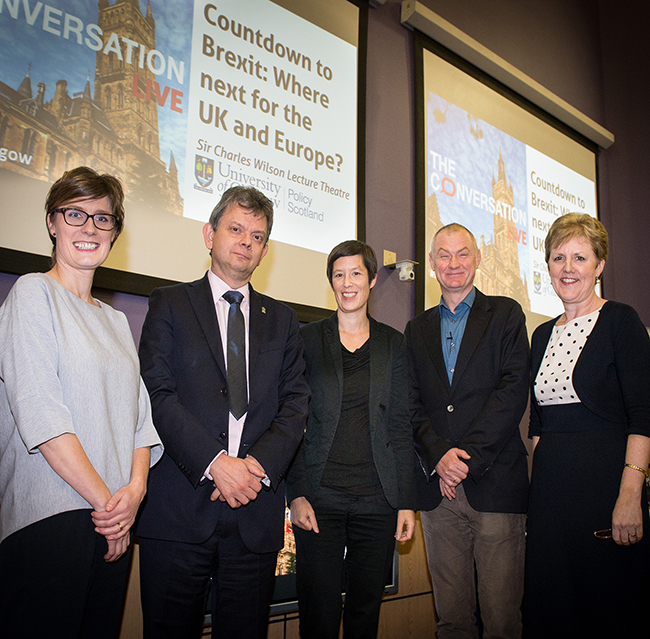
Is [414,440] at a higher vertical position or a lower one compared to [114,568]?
higher

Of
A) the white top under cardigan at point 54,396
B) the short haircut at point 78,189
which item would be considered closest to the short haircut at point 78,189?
the short haircut at point 78,189

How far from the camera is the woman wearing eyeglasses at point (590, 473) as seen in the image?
1.80 metres

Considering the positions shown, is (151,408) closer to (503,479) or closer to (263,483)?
(263,483)

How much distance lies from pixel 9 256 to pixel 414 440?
1697 millimetres

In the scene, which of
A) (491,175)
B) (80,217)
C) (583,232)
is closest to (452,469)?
(583,232)

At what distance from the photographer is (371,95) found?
3762mm

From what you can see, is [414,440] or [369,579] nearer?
[369,579]

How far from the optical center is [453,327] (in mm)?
2283

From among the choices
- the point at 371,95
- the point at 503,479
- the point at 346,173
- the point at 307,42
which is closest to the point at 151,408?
the point at 503,479

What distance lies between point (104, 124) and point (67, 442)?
64.6 inches

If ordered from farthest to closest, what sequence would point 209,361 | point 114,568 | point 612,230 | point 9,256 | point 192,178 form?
point 612,230 → point 192,178 → point 9,256 → point 209,361 → point 114,568

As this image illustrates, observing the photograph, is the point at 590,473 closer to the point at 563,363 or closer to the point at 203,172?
the point at 563,363

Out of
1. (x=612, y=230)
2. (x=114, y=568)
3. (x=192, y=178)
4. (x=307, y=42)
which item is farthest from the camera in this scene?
(x=612, y=230)

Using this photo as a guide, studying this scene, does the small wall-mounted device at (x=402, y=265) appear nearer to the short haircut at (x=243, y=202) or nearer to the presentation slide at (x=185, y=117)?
the presentation slide at (x=185, y=117)
